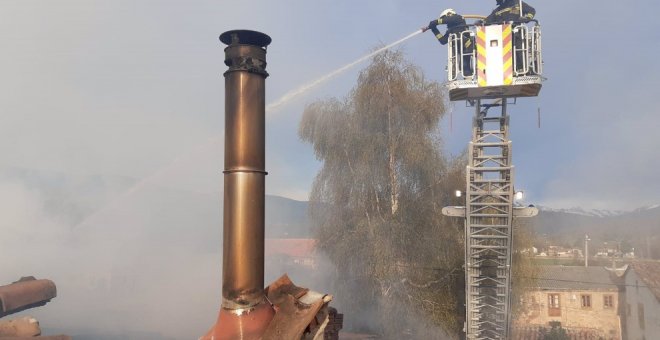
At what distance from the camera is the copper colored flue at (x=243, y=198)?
5723 mm

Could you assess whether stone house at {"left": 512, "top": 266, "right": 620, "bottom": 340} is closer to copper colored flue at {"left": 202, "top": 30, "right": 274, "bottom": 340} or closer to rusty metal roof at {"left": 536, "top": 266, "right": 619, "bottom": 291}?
rusty metal roof at {"left": 536, "top": 266, "right": 619, "bottom": 291}

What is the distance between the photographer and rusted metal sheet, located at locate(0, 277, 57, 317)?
326 inches

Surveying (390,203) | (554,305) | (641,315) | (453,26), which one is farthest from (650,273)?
(453,26)

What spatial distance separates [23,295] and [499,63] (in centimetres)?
1135

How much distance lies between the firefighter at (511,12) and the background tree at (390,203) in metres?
9.55

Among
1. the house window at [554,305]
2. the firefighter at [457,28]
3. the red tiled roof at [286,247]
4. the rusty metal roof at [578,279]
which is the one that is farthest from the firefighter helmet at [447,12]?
the house window at [554,305]

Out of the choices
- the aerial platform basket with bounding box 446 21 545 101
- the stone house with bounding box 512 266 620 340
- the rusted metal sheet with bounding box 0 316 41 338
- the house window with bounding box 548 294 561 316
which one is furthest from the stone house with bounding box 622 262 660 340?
the rusted metal sheet with bounding box 0 316 41 338

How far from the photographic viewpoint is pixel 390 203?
2211 cm

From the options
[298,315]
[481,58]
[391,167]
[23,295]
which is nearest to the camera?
[298,315]

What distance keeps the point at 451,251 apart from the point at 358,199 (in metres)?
4.59

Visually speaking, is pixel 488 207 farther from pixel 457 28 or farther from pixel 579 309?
pixel 579 309

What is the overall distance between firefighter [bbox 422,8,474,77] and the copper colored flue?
8176mm

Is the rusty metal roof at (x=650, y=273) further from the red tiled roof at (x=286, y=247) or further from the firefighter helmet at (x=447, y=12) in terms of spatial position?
the firefighter helmet at (x=447, y=12)

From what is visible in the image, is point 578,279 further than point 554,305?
Yes
